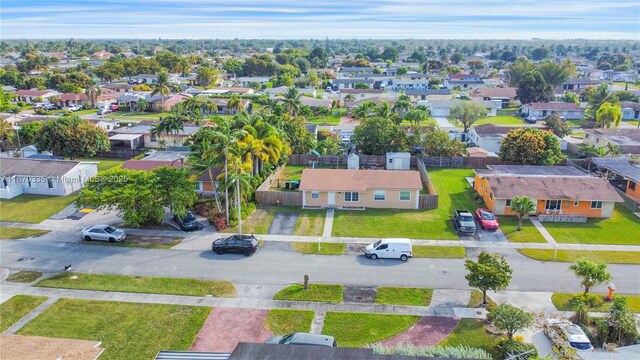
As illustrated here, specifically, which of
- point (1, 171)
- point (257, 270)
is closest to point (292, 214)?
point (257, 270)

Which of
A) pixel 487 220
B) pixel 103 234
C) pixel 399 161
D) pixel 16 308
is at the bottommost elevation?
pixel 16 308

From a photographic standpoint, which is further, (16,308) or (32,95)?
(32,95)

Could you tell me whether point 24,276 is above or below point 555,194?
below

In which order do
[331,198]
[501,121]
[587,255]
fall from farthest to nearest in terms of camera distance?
[501,121]
[331,198]
[587,255]

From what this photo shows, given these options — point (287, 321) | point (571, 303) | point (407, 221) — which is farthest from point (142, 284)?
Answer: point (571, 303)

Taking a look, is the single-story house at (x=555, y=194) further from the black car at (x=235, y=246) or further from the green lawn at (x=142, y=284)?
the green lawn at (x=142, y=284)

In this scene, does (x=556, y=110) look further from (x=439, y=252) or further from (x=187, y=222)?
(x=187, y=222)

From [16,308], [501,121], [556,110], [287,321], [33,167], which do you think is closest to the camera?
[287,321]
